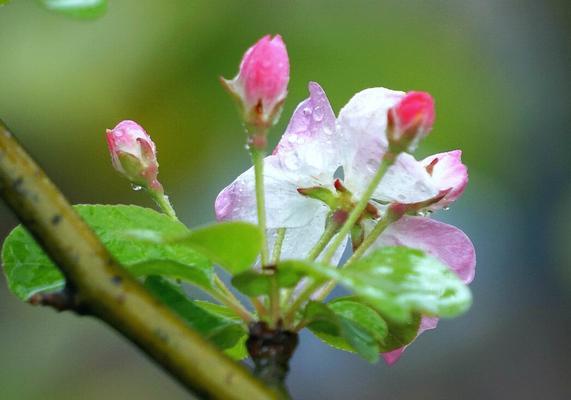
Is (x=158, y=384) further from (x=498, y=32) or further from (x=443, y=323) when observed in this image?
(x=498, y=32)

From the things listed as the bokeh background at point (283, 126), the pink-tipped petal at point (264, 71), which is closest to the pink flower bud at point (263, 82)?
the pink-tipped petal at point (264, 71)

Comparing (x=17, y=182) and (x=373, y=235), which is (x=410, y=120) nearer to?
(x=373, y=235)

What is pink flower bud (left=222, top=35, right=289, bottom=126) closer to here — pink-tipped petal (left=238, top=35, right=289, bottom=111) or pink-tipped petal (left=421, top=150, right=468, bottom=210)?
pink-tipped petal (left=238, top=35, right=289, bottom=111)

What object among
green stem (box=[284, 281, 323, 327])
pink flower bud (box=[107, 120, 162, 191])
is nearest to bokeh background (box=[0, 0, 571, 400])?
pink flower bud (box=[107, 120, 162, 191])

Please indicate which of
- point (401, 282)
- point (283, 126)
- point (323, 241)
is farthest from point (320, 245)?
point (283, 126)

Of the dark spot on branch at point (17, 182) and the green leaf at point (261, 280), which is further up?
the dark spot on branch at point (17, 182)

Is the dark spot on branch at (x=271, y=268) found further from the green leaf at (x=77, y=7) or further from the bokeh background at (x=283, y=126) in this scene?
the bokeh background at (x=283, y=126)
